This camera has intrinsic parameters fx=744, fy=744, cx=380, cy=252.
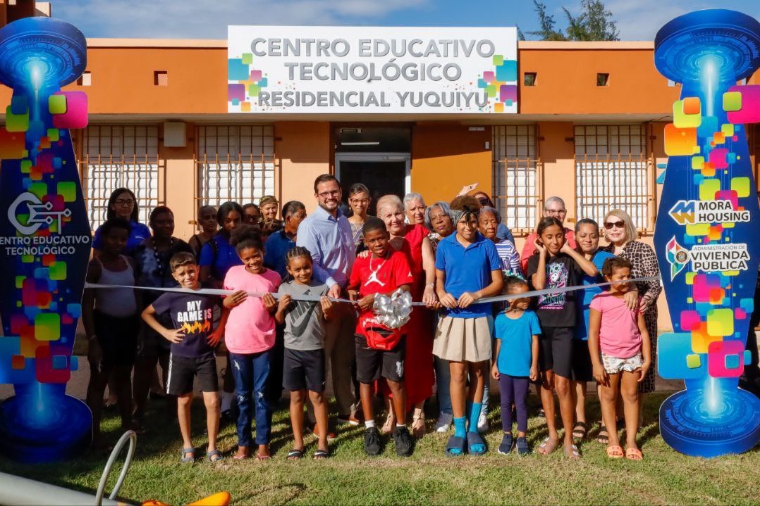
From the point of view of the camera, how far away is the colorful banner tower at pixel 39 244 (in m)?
4.98

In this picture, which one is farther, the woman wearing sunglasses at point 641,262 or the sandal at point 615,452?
the woman wearing sunglasses at point 641,262

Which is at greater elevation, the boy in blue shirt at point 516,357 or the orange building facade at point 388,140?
the orange building facade at point 388,140

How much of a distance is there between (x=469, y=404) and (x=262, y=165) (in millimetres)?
6666

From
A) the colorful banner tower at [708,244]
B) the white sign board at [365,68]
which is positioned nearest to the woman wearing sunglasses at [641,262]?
the colorful banner tower at [708,244]

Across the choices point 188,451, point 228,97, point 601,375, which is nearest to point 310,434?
point 188,451

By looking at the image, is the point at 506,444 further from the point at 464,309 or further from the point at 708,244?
the point at 708,244

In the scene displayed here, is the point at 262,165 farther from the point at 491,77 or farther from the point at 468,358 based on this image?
the point at 468,358

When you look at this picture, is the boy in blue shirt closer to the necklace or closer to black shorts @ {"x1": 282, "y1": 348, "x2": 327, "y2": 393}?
black shorts @ {"x1": 282, "y1": 348, "x2": 327, "y2": 393}

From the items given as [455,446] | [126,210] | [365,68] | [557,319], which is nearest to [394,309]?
[455,446]

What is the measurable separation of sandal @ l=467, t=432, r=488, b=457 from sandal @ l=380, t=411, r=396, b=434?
0.60 m

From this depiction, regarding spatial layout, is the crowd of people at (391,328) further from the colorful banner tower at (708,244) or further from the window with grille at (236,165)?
the window with grille at (236,165)

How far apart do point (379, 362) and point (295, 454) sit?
33.1 inches

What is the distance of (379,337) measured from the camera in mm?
5113

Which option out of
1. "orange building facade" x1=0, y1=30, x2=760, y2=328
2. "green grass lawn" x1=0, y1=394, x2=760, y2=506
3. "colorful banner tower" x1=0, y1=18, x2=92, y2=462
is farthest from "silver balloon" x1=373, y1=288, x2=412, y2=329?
"orange building facade" x1=0, y1=30, x2=760, y2=328
